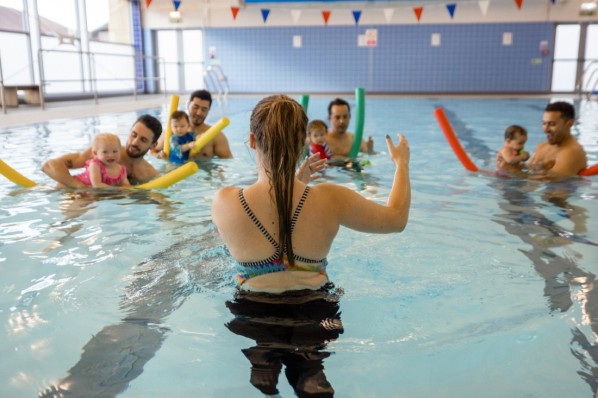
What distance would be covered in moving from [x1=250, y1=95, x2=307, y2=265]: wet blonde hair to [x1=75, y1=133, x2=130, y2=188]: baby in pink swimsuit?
9.19 feet

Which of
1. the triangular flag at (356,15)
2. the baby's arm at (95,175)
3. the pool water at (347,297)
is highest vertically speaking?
the triangular flag at (356,15)

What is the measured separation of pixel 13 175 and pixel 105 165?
810 mm

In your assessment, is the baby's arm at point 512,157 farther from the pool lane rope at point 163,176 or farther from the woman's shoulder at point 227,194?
the woman's shoulder at point 227,194

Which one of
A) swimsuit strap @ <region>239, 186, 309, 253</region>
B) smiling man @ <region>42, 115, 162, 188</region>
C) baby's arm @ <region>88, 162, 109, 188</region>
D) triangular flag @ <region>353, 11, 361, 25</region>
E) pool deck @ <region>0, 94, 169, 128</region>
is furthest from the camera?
triangular flag @ <region>353, 11, 361, 25</region>

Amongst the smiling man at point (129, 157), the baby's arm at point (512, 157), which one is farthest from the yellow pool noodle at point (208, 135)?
the baby's arm at point (512, 157)

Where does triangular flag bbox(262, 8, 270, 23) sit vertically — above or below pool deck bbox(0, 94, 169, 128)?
above

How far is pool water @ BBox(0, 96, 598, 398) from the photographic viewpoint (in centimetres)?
195

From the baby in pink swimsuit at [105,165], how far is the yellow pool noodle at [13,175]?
0.45 m

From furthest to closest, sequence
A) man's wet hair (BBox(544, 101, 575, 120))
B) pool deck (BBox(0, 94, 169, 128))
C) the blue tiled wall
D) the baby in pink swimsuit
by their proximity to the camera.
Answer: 1. the blue tiled wall
2. pool deck (BBox(0, 94, 169, 128))
3. man's wet hair (BBox(544, 101, 575, 120))
4. the baby in pink swimsuit

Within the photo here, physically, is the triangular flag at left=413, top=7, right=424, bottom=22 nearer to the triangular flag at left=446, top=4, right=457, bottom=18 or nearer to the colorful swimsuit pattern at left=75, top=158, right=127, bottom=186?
the triangular flag at left=446, top=4, right=457, bottom=18

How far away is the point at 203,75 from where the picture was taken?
19203 mm

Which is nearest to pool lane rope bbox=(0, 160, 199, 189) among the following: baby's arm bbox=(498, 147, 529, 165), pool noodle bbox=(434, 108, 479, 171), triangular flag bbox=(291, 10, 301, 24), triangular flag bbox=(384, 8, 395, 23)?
pool noodle bbox=(434, 108, 479, 171)

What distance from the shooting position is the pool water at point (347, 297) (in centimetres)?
195

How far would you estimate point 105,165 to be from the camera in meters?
4.45
